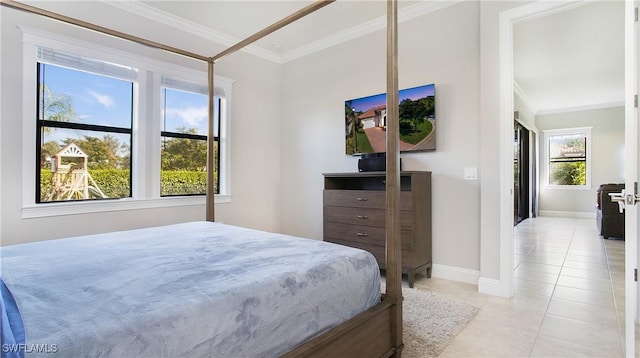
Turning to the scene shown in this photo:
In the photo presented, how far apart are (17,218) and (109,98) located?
1.30m

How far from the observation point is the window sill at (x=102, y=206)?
2.60 metres

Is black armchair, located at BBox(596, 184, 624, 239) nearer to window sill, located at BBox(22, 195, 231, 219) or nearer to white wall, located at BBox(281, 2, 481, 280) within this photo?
white wall, located at BBox(281, 2, 481, 280)

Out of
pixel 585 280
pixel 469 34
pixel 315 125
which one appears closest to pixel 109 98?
pixel 315 125

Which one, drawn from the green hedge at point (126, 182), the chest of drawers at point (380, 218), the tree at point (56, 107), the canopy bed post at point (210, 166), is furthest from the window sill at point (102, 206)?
the chest of drawers at point (380, 218)

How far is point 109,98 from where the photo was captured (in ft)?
10.1

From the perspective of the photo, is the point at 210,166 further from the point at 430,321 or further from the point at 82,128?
the point at 430,321

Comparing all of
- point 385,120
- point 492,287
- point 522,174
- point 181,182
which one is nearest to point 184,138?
point 181,182

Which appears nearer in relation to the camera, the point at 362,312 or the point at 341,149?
the point at 362,312

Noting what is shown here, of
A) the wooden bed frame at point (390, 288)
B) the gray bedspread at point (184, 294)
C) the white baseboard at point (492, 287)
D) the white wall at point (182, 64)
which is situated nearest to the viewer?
the gray bedspread at point (184, 294)

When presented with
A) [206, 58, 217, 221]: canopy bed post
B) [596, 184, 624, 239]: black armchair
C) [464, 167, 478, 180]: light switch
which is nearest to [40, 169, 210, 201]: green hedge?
[206, 58, 217, 221]: canopy bed post

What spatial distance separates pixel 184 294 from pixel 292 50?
3.98 m

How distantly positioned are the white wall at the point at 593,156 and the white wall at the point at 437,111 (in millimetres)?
6621

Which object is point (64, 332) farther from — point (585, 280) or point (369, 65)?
point (585, 280)

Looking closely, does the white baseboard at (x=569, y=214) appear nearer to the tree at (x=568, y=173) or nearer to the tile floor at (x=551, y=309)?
the tree at (x=568, y=173)
